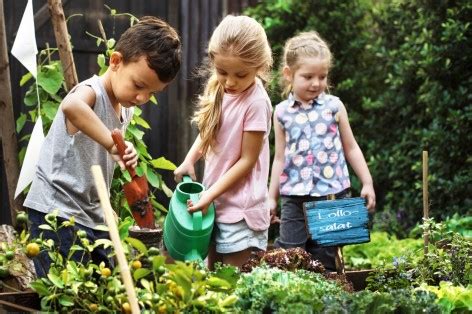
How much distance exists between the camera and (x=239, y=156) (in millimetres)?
4453

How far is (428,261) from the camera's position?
422 centimetres

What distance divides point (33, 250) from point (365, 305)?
1032mm

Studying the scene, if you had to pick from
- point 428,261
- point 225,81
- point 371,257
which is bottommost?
point 371,257

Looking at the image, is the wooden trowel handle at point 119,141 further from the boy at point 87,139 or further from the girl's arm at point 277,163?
the girl's arm at point 277,163

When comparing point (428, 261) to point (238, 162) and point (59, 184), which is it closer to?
point (238, 162)

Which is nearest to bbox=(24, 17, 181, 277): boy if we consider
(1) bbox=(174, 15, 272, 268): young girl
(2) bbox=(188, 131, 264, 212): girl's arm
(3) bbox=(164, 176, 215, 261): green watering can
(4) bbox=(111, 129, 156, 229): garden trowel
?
(4) bbox=(111, 129, 156, 229): garden trowel

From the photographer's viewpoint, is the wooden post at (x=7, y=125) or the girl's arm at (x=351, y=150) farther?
the girl's arm at (x=351, y=150)

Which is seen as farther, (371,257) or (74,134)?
(371,257)

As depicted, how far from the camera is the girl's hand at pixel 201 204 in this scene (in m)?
4.20

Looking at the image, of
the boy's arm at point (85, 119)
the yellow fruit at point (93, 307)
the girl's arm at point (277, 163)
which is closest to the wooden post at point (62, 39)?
the girl's arm at point (277, 163)

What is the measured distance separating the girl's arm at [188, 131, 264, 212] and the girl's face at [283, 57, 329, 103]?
837 mm

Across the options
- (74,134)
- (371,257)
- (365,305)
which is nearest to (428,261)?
(365,305)

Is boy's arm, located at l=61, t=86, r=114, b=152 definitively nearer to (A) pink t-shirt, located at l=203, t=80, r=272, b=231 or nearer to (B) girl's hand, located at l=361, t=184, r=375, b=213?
(A) pink t-shirt, located at l=203, t=80, r=272, b=231

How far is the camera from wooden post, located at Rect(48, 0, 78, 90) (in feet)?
16.3
